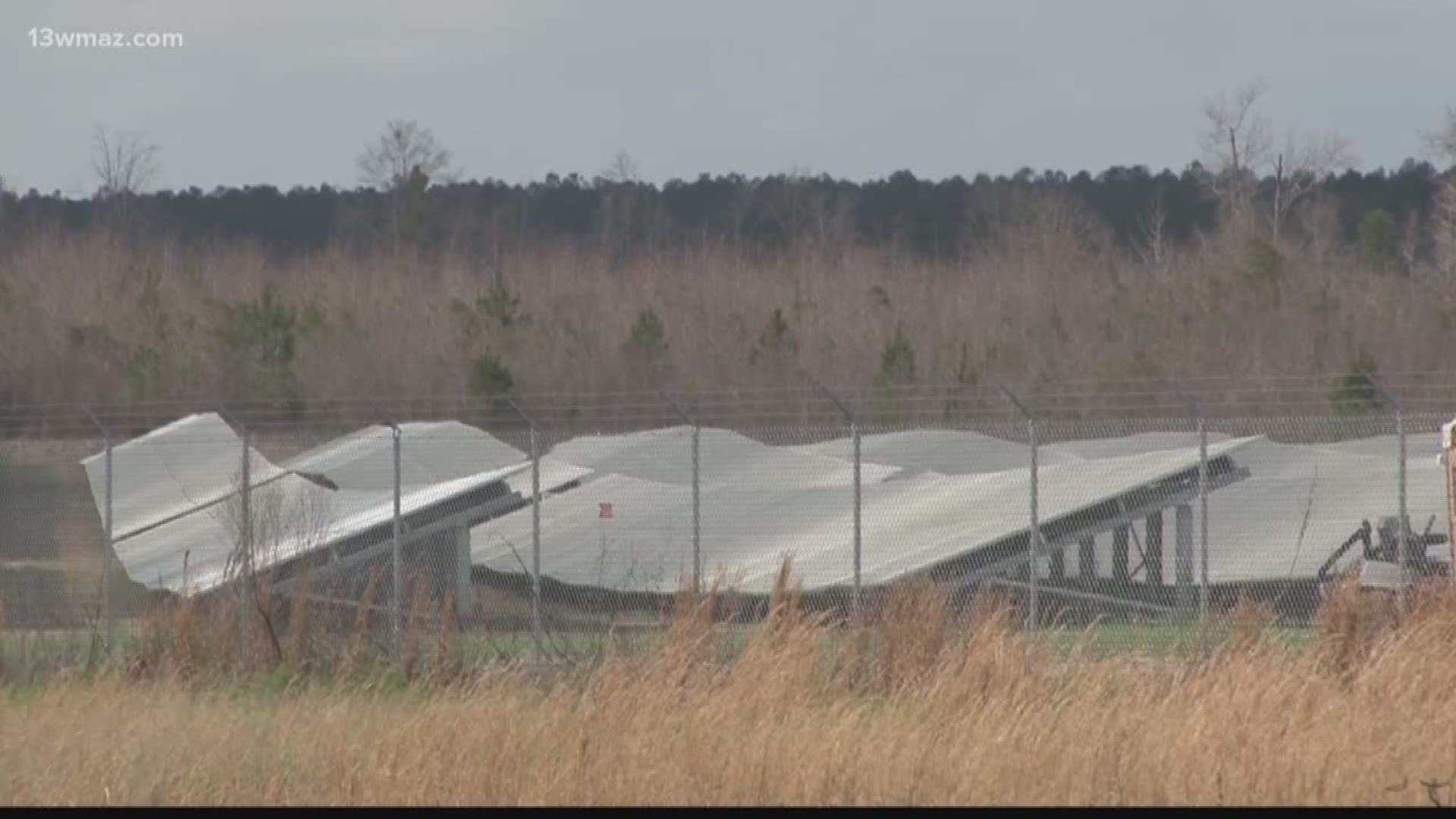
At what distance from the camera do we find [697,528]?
64.2 ft

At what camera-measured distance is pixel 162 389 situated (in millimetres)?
47406

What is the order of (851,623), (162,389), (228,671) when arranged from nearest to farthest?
(851,623) < (228,671) < (162,389)

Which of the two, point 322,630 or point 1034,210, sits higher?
point 1034,210

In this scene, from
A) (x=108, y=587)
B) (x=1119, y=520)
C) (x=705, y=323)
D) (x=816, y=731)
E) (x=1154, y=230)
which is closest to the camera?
(x=816, y=731)

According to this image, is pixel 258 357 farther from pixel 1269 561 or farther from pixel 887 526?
pixel 1269 561

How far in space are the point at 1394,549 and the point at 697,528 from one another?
645 cm

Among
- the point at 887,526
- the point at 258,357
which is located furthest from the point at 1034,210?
the point at 887,526

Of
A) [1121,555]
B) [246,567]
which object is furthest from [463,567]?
[1121,555]

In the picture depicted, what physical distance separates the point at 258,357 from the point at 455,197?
149ft

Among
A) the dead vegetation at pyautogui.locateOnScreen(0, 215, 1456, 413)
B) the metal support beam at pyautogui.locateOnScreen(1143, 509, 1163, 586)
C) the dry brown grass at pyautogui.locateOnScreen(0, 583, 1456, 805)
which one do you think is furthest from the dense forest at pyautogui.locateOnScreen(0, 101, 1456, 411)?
the dry brown grass at pyautogui.locateOnScreen(0, 583, 1456, 805)

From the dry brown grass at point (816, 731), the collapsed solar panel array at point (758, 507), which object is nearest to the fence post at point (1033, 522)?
the collapsed solar panel array at point (758, 507)

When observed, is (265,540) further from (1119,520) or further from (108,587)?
(1119,520)

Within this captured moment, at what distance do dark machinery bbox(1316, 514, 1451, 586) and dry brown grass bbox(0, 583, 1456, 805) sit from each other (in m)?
3.99

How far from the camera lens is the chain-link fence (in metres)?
18.4
